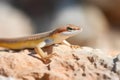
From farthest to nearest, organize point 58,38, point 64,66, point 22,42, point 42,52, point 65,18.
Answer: point 65,18, point 58,38, point 22,42, point 42,52, point 64,66

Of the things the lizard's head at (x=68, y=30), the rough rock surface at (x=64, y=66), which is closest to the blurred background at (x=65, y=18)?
the lizard's head at (x=68, y=30)

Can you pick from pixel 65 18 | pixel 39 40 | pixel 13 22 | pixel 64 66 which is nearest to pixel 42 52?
pixel 39 40

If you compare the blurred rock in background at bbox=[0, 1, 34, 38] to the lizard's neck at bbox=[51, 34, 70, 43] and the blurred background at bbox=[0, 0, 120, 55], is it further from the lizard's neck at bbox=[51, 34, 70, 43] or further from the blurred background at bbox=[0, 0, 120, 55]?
the lizard's neck at bbox=[51, 34, 70, 43]

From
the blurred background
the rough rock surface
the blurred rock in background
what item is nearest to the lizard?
the rough rock surface

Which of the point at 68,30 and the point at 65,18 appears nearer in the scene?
the point at 68,30

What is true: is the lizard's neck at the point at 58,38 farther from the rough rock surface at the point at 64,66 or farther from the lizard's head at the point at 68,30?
the rough rock surface at the point at 64,66

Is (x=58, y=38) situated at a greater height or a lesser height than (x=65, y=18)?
greater

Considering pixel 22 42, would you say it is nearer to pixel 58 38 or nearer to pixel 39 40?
pixel 39 40
